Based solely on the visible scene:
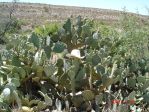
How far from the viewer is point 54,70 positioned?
16.2 ft

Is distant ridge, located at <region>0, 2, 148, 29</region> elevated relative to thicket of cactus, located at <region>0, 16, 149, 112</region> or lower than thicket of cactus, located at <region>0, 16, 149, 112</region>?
lower

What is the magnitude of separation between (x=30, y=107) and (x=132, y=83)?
4.40 feet

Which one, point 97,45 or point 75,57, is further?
point 97,45

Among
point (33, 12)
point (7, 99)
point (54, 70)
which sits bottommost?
point (33, 12)

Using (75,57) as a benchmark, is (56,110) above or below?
below

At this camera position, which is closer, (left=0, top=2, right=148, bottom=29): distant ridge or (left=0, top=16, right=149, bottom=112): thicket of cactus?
(left=0, top=16, right=149, bottom=112): thicket of cactus

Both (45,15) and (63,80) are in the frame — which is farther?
(45,15)

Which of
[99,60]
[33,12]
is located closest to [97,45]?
[99,60]

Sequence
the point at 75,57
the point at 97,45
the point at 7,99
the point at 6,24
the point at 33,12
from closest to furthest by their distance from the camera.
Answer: the point at 7,99
the point at 75,57
the point at 97,45
the point at 6,24
the point at 33,12

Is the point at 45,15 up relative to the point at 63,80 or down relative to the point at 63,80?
down

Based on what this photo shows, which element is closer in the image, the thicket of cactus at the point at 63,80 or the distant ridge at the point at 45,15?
the thicket of cactus at the point at 63,80

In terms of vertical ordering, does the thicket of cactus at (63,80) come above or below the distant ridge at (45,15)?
above

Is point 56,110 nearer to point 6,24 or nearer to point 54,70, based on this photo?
point 54,70

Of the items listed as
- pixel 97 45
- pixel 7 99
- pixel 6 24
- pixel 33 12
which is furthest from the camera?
pixel 33 12
